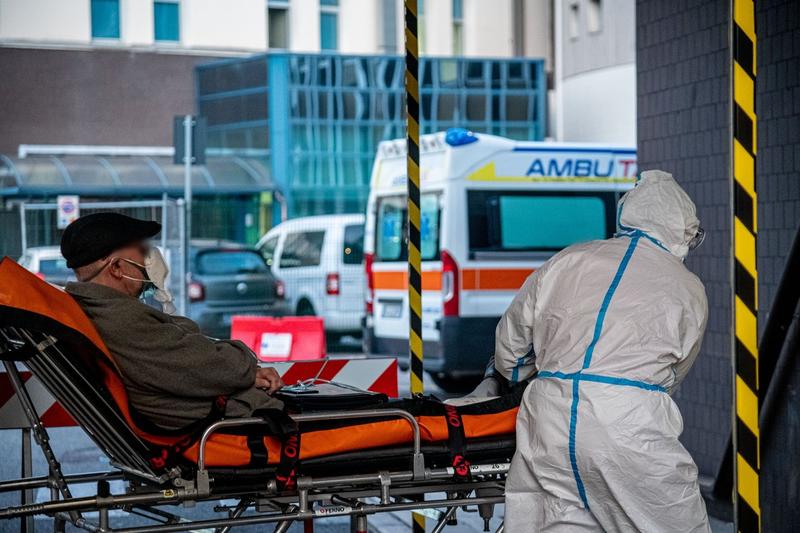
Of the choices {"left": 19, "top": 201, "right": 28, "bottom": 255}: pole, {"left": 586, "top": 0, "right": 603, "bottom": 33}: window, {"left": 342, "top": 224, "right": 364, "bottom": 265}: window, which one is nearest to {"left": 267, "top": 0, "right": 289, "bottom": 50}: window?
{"left": 586, "top": 0, "right": 603, "bottom": 33}: window

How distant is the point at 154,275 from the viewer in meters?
4.79

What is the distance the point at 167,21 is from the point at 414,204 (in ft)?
107

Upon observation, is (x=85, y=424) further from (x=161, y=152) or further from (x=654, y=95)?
(x=161, y=152)

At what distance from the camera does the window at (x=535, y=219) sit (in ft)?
48.3

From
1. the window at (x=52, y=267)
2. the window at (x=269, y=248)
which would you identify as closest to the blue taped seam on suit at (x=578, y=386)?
the window at (x=52, y=267)

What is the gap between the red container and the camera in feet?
41.7

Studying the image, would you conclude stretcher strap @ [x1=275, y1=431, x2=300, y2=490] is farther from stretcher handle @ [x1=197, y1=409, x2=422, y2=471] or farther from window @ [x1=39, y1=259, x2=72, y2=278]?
window @ [x1=39, y1=259, x2=72, y2=278]

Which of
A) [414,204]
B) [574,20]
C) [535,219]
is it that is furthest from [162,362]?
[574,20]

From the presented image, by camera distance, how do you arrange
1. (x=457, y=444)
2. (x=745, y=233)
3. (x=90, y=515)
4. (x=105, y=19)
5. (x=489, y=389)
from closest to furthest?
(x=745, y=233) → (x=457, y=444) → (x=489, y=389) → (x=90, y=515) → (x=105, y=19)

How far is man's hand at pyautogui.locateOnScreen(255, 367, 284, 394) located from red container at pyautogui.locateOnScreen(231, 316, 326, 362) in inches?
306

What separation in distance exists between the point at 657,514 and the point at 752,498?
35 centimetres

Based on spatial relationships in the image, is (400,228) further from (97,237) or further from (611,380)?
(611,380)

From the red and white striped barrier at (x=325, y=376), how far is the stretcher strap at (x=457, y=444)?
4.09ft

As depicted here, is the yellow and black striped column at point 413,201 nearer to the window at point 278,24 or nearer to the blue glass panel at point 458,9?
the window at point 278,24
